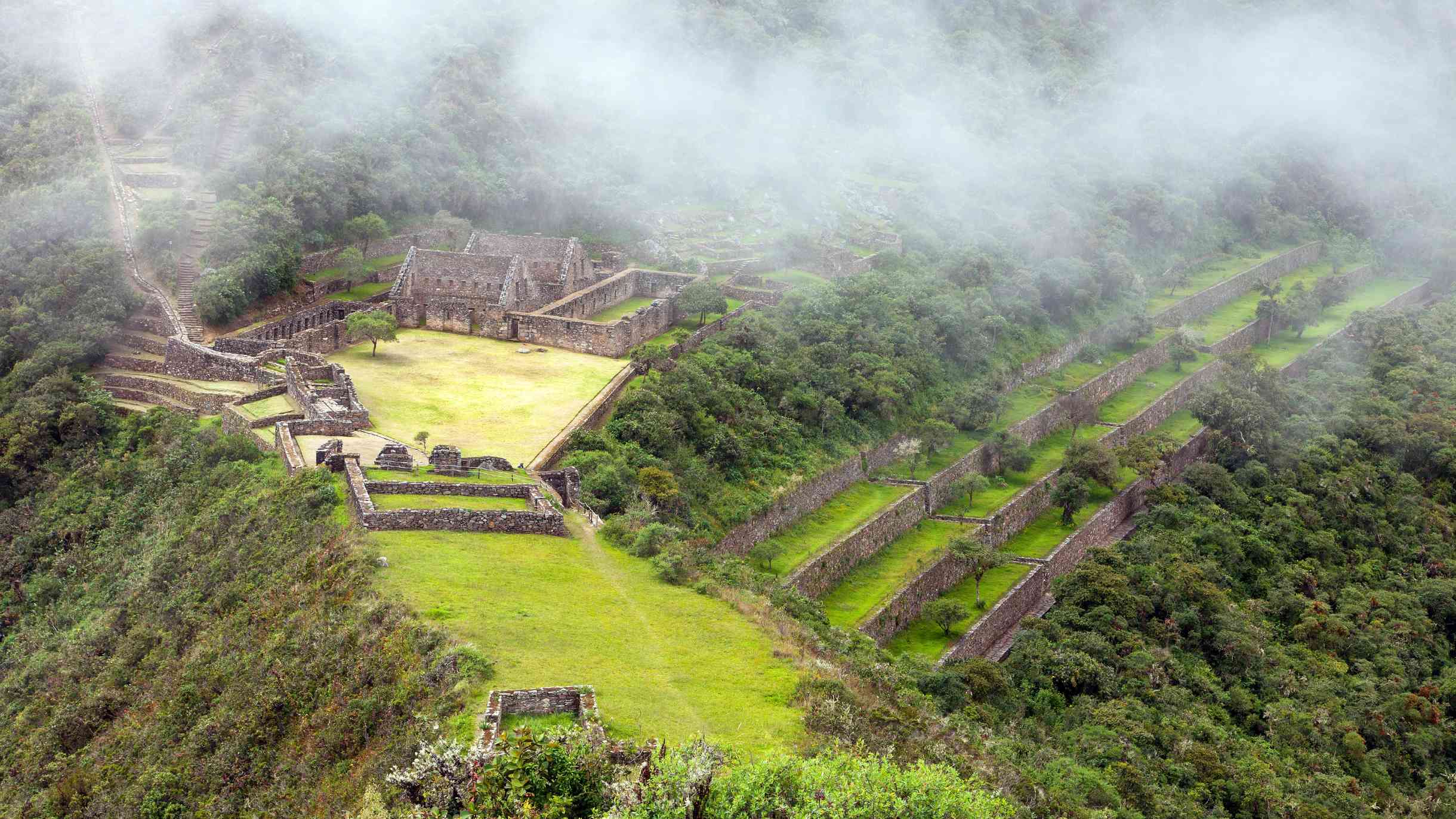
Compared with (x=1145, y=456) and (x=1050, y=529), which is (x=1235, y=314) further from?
(x=1050, y=529)

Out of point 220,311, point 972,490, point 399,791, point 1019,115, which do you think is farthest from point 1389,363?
point 399,791

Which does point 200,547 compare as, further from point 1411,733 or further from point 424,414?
point 1411,733

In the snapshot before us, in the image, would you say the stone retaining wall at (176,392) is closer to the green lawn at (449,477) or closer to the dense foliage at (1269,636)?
the green lawn at (449,477)

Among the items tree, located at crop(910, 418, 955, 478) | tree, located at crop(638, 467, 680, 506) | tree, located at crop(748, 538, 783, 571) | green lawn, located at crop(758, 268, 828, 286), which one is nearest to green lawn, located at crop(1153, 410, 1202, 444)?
tree, located at crop(910, 418, 955, 478)

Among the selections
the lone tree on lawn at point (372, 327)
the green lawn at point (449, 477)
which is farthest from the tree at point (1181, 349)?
the green lawn at point (449, 477)

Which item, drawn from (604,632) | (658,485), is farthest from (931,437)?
(604,632)
